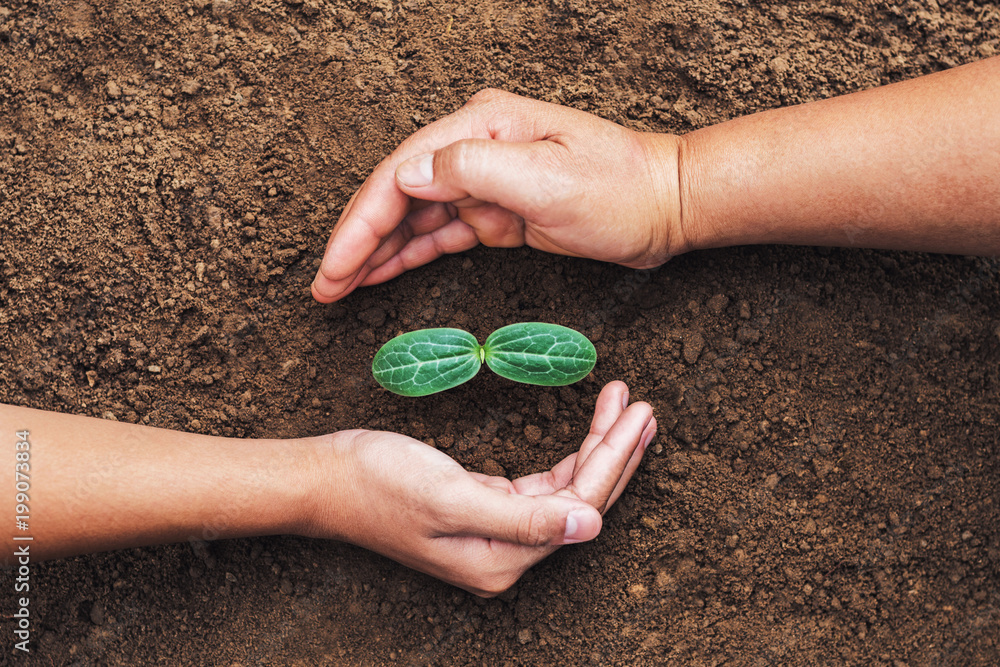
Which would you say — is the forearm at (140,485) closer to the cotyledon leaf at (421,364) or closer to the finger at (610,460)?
the cotyledon leaf at (421,364)

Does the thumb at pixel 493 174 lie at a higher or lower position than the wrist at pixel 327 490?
higher

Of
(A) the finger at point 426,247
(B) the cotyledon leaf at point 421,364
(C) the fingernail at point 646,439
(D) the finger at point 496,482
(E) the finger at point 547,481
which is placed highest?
(A) the finger at point 426,247

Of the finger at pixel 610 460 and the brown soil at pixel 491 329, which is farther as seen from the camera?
the brown soil at pixel 491 329

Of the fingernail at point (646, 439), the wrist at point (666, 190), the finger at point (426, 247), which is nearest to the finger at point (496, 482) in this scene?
the fingernail at point (646, 439)

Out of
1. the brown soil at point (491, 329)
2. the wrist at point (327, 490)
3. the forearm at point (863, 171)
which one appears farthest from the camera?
the brown soil at point (491, 329)

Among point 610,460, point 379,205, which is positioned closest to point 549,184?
point 379,205

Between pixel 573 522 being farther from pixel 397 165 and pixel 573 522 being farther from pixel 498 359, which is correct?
pixel 397 165
